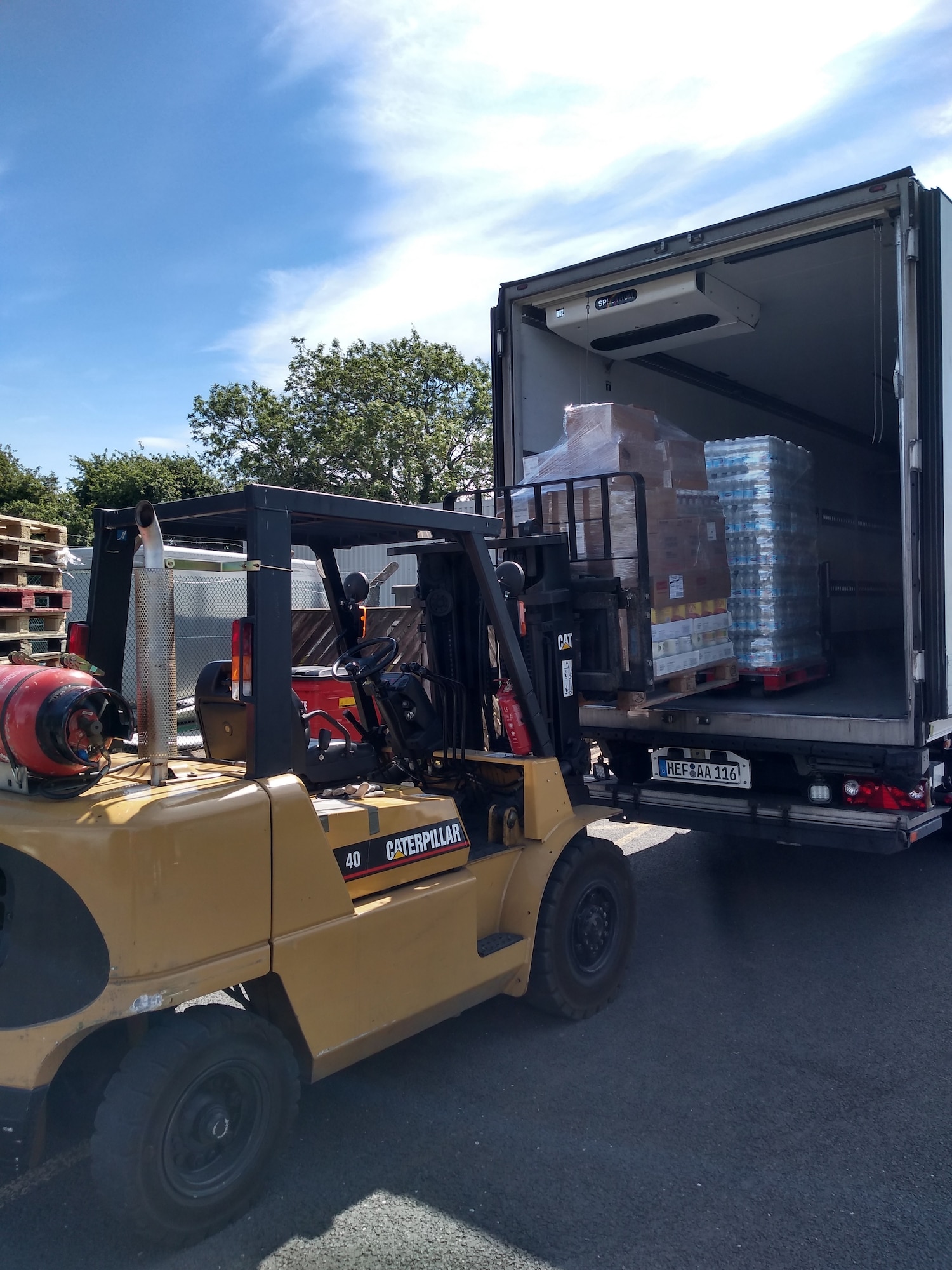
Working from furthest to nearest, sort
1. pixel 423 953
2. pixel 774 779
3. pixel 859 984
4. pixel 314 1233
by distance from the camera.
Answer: pixel 774 779 < pixel 859 984 < pixel 423 953 < pixel 314 1233

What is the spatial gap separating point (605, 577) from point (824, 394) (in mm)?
5528

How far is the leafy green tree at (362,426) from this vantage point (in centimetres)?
2505

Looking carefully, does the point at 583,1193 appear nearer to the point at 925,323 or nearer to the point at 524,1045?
the point at 524,1045

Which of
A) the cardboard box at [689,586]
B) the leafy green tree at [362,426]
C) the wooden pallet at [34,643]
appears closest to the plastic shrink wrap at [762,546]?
the cardboard box at [689,586]

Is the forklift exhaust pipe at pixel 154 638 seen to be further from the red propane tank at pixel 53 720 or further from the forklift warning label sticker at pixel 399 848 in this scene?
the forklift warning label sticker at pixel 399 848

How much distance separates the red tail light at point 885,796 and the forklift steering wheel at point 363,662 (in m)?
2.48

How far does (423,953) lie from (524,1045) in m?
0.92

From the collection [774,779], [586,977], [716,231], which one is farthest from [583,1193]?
[716,231]

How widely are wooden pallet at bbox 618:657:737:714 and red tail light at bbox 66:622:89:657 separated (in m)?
2.39

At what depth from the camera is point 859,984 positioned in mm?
4523

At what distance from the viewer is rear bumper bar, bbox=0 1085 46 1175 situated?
240 centimetres

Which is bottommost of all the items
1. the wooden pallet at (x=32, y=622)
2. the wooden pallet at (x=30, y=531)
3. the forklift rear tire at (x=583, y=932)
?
the forklift rear tire at (x=583, y=932)

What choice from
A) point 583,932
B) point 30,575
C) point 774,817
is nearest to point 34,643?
point 30,575

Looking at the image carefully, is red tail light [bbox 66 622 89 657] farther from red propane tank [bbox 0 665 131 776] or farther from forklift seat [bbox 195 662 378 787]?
red propane tank [bbox 0 665 131 776]
